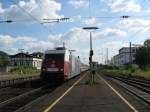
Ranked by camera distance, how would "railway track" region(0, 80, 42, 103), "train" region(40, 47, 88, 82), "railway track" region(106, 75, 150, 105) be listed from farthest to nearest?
"train" region(40, 47, 88, 82) < "railway track" region(0, 80, 42, 103) < "railway track" region(106, 75, 150, 105)

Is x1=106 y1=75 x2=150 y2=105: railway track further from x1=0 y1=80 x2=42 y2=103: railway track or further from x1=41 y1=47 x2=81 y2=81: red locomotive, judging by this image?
x1=0 y1=80 x2=42 y2=103: railway track

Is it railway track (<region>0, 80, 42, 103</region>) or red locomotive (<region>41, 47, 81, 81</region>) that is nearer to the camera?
railway track (<region>0, 80, 42, 103</region>)

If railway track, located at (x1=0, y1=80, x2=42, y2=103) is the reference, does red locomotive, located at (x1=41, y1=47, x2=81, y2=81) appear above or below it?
above

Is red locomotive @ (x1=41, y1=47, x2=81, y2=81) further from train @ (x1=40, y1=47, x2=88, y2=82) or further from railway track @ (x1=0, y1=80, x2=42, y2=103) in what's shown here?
railway track @ (x1=0, y1=80, x2=42, y2=103)

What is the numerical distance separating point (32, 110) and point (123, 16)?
23.8 m

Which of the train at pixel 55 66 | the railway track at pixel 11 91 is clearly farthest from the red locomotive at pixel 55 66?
the railway track at pixel 11 91

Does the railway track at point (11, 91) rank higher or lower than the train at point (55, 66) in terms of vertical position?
lower

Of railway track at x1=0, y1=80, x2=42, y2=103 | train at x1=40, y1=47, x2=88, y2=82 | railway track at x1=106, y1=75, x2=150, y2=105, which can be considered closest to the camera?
railway track at x1=106, y1=75, x2=150, y2=105

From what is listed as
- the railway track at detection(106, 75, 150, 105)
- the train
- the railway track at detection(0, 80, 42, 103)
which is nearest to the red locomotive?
the train

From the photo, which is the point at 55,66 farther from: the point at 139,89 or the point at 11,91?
the point at 139,89

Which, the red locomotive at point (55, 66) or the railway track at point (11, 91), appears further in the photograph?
the red locomotive at point (55, 66)

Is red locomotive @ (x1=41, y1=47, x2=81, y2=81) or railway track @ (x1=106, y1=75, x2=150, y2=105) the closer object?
railway track @ (x1=106, y1=75, x2=150, y2=105)

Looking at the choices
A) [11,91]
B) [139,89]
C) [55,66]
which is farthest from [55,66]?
[139,89]

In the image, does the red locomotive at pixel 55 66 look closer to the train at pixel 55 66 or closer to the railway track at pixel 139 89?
the train at pixel 55 66
